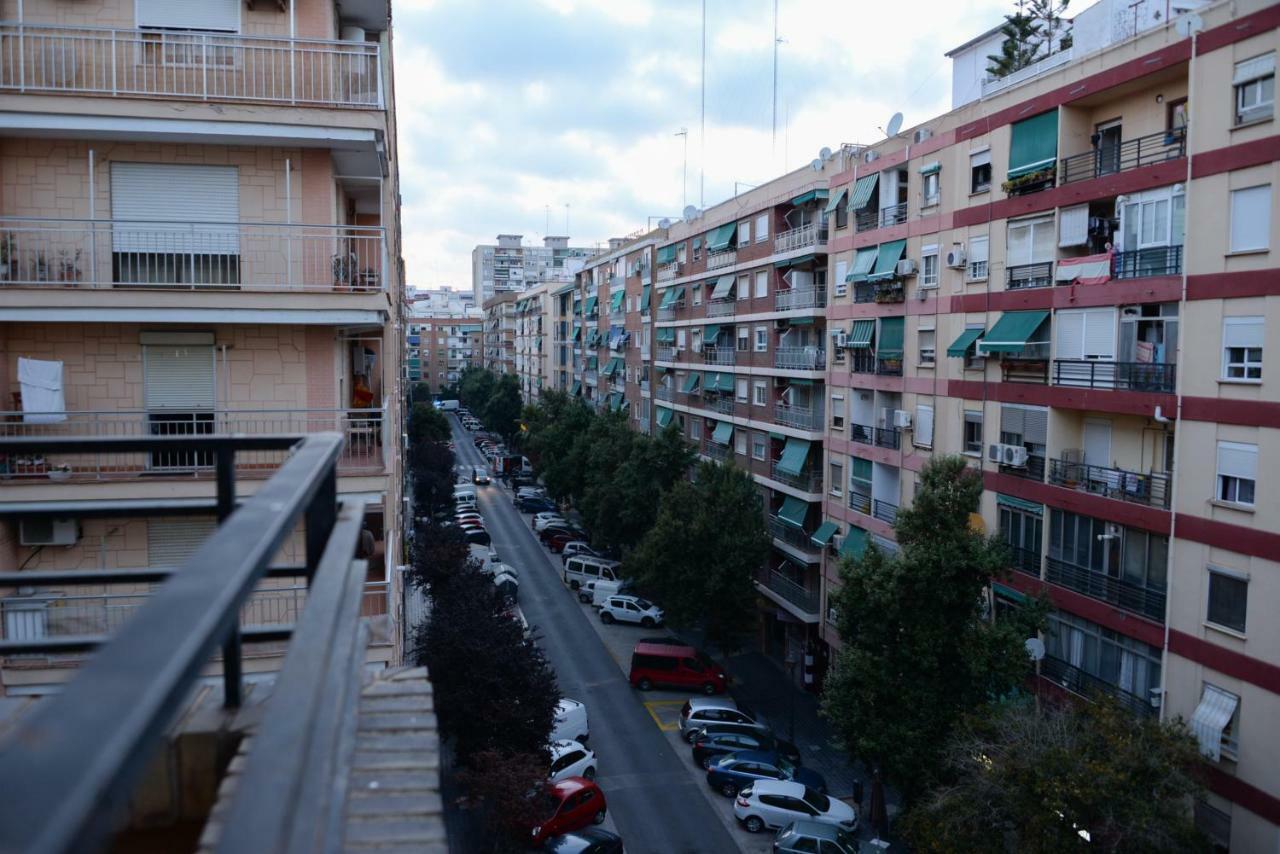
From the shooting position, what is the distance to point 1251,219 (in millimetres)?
14484

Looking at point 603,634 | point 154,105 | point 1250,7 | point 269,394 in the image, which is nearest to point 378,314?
point 269,394

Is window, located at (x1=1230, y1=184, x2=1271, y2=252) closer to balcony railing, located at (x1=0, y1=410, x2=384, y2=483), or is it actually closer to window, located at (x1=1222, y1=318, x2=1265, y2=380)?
window, located at (x1=1222, y1=318, x2=1265, y2=380)

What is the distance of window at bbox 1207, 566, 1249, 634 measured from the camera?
1465 cm

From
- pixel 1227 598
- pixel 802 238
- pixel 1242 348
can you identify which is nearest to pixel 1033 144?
pixel 1242 348

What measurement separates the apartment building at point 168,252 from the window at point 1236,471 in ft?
42.2

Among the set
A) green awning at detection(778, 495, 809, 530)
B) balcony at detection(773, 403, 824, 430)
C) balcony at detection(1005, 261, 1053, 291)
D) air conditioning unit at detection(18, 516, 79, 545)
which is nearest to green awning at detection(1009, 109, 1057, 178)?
balcony at detection(1005, 261, 1053, 291)

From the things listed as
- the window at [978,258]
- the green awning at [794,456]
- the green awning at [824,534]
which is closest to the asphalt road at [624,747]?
the green awning at [824,534]

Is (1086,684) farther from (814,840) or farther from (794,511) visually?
(794,511)

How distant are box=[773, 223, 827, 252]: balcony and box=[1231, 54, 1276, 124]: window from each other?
15019 millimetres

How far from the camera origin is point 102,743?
0.97m

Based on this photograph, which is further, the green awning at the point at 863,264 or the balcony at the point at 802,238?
the balcony at the point at 802,238

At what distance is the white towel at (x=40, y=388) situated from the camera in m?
11.7

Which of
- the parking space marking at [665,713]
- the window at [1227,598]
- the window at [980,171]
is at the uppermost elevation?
the window at [980,171]

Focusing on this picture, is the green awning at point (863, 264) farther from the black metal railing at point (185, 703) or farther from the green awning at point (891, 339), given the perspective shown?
the black metal railing at point (185, 703)
